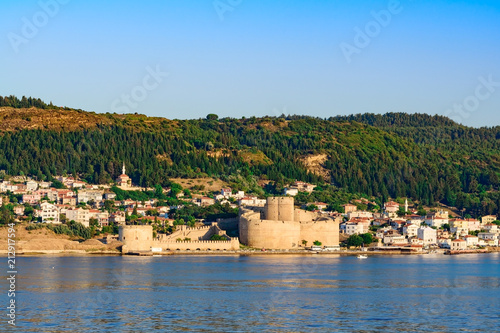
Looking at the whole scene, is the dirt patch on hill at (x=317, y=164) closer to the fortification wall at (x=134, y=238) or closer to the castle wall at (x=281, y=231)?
the castle wall at (x=281, y=231)

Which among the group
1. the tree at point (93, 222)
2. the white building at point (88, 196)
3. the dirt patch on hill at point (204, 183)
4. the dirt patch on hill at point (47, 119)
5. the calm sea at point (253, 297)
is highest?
the dirt patch on hill at point (47, 119)

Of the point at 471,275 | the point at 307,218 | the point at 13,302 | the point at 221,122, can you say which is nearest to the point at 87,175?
the point at 307,218

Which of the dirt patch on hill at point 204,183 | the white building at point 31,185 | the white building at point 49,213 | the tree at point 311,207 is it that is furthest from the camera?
the dirt patch on hill at point 204,183

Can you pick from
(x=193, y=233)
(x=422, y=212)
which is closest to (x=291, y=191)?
(x=422, y=212)

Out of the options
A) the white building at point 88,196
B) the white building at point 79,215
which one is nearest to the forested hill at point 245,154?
the white building at point 88,196

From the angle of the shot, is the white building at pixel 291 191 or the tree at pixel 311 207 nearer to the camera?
the tree at pixel 311 207

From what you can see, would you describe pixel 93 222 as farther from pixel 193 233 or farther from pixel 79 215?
pixel 193 233
